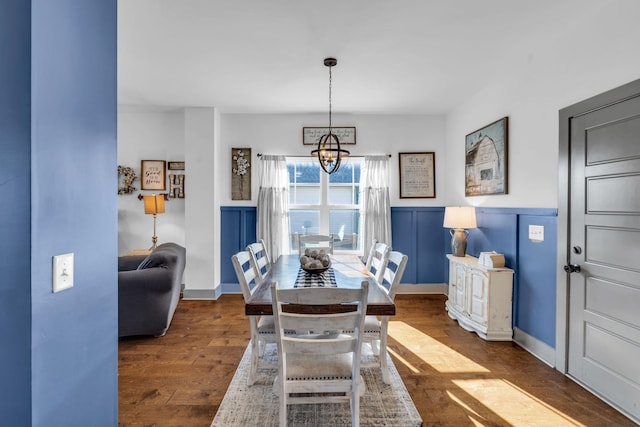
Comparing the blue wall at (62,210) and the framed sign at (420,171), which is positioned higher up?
the framed sign at (420,171)

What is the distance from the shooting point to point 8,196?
2.85 feet

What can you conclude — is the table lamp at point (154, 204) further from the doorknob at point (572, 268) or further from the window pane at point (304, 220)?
the doorknob at point (572, 268)

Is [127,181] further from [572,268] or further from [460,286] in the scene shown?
[572,268]

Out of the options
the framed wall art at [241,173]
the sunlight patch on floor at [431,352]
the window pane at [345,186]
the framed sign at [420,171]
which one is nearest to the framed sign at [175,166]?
the framed wall art at [241,173]

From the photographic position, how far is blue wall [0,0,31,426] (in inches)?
34.0

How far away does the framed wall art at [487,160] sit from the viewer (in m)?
3.23

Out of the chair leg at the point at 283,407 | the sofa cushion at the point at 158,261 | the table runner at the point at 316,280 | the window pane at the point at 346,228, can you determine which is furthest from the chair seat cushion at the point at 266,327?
the window pane at the point at 346,228

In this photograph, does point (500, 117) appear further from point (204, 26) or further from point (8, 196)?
point (8, 196)

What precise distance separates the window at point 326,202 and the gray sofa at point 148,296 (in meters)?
1.94

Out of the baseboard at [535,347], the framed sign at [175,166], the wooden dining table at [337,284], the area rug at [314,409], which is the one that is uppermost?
the framed sign at [175,166]

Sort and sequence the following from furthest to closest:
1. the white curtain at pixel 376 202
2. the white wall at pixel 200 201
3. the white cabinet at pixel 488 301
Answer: the white curtain at pixel 376 202
the white wall at pixel 200 201
the white cabinet at pixel 488 301

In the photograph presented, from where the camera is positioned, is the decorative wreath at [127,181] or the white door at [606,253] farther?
the decorative wreath at [127,181]

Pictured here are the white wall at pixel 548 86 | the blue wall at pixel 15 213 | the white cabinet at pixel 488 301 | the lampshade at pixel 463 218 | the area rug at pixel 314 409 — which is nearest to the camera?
the blue wall at pixel 15 213

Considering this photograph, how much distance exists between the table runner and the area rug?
2.55 ft
